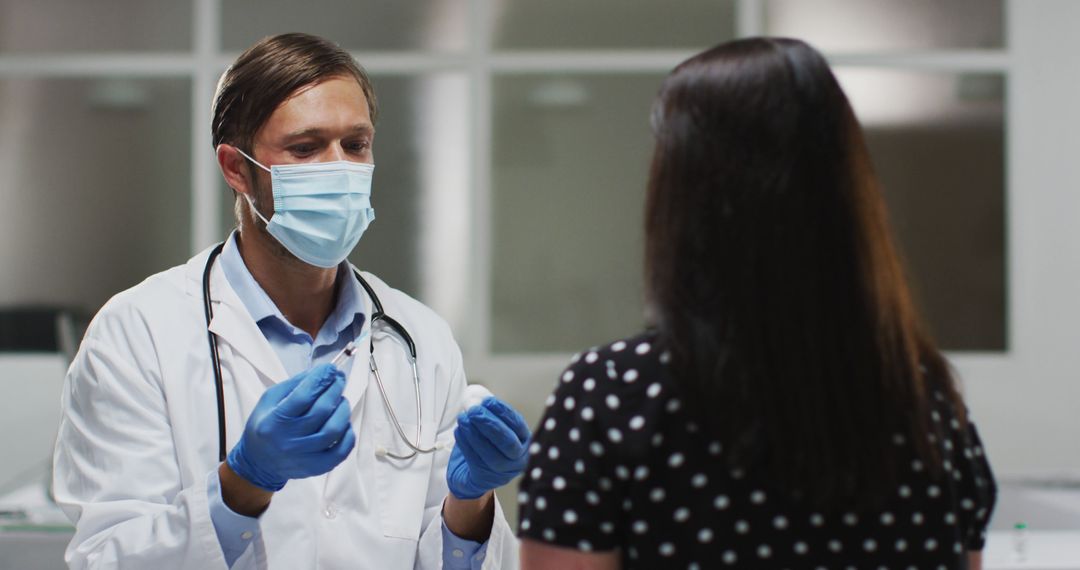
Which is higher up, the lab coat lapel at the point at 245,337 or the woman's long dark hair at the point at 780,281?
the woman's long dark hair at the point at 780,281

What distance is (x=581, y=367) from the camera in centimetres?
85

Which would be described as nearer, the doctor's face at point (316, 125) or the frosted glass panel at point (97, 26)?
the doctor's face at point (316, 125)

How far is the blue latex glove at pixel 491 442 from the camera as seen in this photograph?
1.33 metres

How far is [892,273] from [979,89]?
3.45 metres

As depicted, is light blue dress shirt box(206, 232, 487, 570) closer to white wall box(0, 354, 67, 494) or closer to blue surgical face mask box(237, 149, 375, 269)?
blue surgical face mask box(237, 149, 375, 269)

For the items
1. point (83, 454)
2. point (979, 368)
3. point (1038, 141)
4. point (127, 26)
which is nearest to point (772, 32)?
point (1038, 141)

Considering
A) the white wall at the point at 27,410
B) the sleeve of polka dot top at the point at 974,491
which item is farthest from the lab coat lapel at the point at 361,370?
the white wall at the point at 27,410

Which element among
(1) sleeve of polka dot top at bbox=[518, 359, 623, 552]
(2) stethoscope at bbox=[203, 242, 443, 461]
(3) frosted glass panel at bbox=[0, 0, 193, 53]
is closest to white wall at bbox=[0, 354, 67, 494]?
(3) frosted glass panel at bbox=[0, 0, 193, 53]

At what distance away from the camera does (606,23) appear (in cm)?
398

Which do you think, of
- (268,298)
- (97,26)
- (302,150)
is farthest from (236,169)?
(97,26)

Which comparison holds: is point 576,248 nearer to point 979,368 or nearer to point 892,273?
point 979,368

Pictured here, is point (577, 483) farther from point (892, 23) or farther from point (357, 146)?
point (892, 23)

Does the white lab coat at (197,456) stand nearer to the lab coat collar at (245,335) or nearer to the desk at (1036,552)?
the lab coat collar at (245,335)

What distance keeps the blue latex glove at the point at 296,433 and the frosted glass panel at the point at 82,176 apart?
9.74 feet
